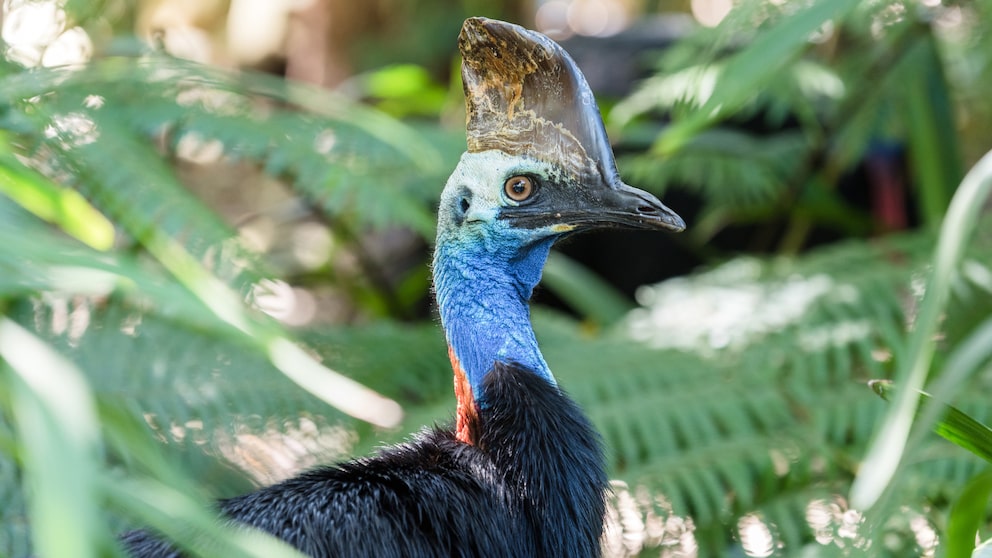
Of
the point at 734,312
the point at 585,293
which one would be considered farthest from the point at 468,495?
the point at 585,293

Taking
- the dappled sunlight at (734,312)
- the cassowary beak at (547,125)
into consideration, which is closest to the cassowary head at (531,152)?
the cassowary beak at (547,125)

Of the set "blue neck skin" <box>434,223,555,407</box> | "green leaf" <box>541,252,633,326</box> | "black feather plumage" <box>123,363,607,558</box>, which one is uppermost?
"blue neck skin" <box>434,223,555,407</box>

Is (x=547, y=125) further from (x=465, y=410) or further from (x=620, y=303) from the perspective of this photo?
(x=620, y=303)

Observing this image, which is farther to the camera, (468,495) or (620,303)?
(620,303)

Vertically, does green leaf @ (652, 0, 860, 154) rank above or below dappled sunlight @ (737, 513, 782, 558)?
above

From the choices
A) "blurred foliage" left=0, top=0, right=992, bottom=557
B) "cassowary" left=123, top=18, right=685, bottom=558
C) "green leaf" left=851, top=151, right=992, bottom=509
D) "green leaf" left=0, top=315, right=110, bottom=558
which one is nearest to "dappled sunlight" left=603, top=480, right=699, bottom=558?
"blurred foliage" left=0, top=0, right=992, bottom=557

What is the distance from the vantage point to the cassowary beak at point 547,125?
1.31m

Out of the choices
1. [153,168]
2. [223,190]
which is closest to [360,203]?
[153,168]

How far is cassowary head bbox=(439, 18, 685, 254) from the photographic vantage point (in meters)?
1.31

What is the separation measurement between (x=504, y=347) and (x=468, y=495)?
0.68ft

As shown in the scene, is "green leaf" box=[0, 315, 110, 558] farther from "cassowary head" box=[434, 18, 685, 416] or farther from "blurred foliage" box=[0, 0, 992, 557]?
"cassowary head" box=[434, 18, 685, 416]

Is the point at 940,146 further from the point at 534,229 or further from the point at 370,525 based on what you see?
the point at 370,525

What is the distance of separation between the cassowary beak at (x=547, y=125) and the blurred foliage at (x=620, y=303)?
4.1 inches

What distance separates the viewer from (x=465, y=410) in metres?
1.38
